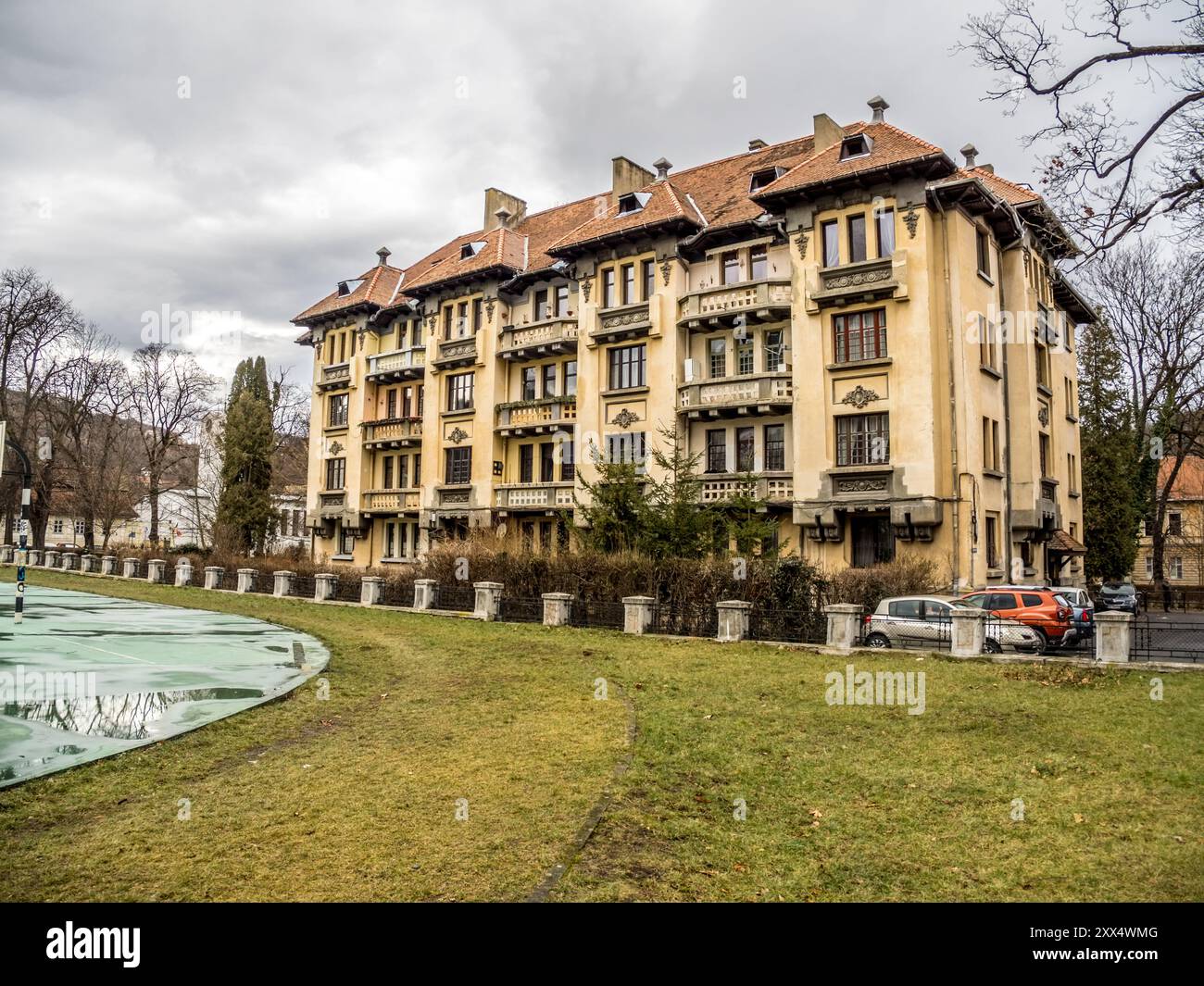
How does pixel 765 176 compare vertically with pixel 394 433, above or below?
above

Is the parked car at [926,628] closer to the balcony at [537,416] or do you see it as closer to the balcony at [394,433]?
the balcony at [537,416]

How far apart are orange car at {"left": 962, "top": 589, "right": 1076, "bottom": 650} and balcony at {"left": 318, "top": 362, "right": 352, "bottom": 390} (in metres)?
34.2

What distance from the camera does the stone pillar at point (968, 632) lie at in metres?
17.1

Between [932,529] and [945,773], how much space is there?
18143mm

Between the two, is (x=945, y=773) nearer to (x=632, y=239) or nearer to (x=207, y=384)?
(x=632, y=239)

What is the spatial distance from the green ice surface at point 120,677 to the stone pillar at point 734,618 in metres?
9.22

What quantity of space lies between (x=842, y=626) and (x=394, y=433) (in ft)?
95.4

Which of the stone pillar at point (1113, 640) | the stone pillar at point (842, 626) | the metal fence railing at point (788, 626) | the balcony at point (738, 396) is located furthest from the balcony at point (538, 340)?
the stone pillar at point (1113, 640)

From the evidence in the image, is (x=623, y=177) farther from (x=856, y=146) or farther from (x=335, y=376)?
(x=335, y=376)

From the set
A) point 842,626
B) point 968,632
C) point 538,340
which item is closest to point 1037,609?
point 968,632

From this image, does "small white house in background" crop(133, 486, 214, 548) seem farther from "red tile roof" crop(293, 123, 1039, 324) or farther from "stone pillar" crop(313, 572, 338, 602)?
"stone pillar" crop(313, 572, 338, 602)

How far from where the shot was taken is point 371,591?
28984 millimetres

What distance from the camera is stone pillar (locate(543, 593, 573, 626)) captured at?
23578mm
